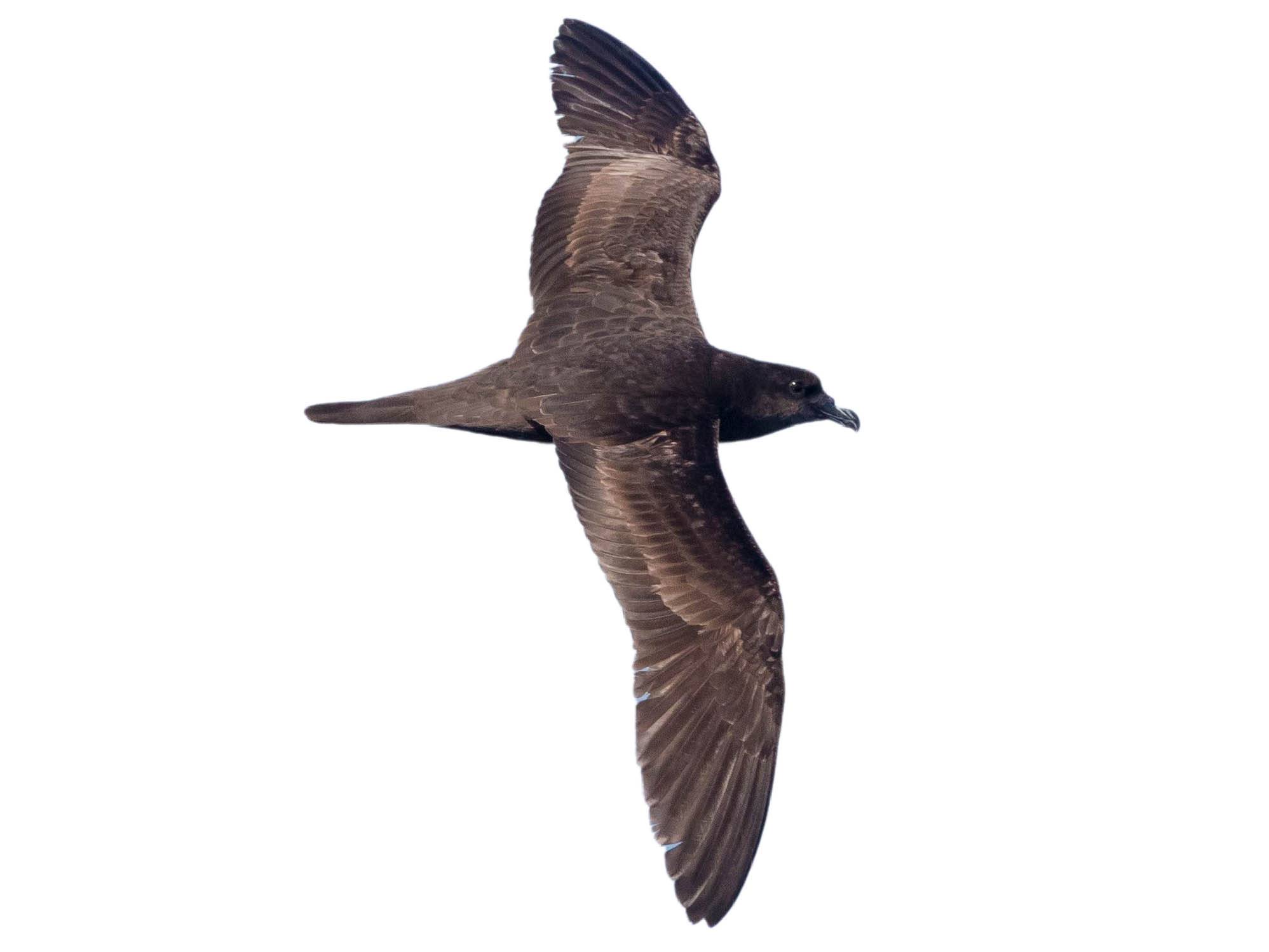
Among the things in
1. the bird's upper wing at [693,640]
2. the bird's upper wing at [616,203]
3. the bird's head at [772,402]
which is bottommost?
the bird's upper wing at [693,640]

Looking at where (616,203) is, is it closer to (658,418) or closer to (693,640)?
(658,418)

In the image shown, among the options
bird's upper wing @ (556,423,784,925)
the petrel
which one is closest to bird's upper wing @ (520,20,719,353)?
the petrel

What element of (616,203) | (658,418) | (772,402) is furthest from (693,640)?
(616,203)

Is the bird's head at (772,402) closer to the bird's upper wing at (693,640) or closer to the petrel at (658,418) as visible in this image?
Result: the petrel at (658,418)

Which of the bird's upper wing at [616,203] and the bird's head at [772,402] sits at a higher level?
the bird's upper wing at [616,203]

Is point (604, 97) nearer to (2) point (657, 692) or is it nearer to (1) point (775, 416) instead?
(1) point (775, 416)

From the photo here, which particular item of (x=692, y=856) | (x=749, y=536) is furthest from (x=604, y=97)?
(x=692, y=856)

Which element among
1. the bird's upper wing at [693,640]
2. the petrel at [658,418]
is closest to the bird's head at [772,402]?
the petrel at [658,418]
